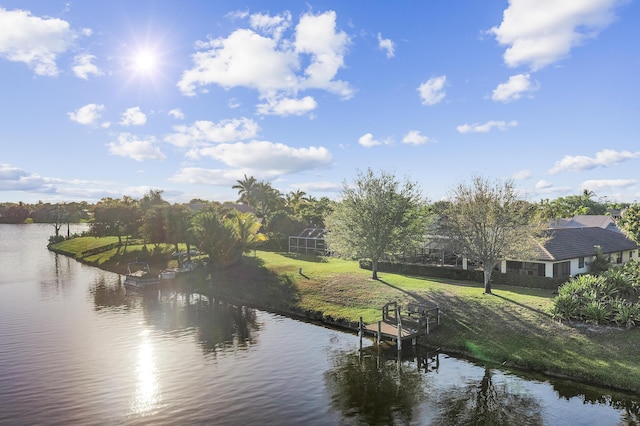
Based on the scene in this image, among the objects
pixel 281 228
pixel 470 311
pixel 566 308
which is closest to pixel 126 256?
pixel 281 228

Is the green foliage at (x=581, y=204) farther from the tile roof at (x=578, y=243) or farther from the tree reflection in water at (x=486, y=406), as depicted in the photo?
the tree reflection in water at (x=486, y=406)

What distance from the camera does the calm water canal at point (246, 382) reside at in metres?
20.7

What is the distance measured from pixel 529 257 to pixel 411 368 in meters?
21.6

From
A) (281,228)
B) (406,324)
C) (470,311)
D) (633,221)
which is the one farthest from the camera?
(281,228)

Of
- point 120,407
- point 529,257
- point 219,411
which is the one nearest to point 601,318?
point 529,257

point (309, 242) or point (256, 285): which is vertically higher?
point (309, 242)

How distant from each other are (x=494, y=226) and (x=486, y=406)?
70.9ft

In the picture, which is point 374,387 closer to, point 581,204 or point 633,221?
point 633,221

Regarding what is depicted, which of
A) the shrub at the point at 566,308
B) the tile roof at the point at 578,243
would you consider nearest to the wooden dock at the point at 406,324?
the shrub at the point at 566,308

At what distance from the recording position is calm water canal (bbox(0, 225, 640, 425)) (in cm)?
2073

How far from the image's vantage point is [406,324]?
112 feet

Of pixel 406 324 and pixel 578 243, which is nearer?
pixel 406 324

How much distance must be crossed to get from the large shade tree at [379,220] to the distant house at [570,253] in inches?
363

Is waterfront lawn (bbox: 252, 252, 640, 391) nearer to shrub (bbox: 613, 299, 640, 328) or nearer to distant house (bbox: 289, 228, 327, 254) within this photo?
shrub (bbox: 613, 299, 640, 328)
